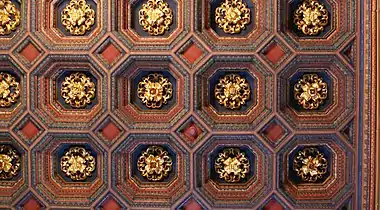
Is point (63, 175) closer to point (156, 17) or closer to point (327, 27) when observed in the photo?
point (156, 17)

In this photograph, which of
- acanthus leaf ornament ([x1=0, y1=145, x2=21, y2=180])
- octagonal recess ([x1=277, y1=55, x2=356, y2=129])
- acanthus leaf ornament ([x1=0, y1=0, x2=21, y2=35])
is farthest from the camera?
acanthus leaf ornament ([x1=0, y1=145, x2=21, y2=180])

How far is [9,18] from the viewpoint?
4625mm

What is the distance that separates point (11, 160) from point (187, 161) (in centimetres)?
164

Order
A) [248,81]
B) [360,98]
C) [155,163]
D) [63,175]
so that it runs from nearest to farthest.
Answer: [360,98]
[248,81]
[155,163]
[63,175]

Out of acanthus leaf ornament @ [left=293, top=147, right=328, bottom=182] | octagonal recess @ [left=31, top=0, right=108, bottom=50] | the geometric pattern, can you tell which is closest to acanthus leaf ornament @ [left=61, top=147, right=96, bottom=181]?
the geometric pattern

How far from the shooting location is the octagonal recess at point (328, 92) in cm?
440

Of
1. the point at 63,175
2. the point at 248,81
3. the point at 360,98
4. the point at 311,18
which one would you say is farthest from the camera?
the point at 63,175

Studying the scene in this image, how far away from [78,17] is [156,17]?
70 centimetres

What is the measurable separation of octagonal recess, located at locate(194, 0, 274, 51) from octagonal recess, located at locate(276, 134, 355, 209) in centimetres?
92

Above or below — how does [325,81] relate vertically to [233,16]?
below

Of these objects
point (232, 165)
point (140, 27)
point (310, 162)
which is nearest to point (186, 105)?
point (232, 165)

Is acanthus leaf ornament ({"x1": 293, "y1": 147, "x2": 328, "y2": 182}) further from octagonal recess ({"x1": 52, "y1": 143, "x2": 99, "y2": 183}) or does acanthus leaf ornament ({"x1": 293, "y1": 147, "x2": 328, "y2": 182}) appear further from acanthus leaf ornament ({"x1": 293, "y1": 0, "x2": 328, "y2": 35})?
octagonal recess ({"x1": 52, "y1": 143, "x2": 99, "y2": 183})

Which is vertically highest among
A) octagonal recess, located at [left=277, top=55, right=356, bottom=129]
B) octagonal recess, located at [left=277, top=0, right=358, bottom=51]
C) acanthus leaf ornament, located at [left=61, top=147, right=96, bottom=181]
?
octagonal recess, located at [left=277, top=0, right=358, bottom=51]

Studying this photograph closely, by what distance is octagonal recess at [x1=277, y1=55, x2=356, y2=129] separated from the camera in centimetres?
440
